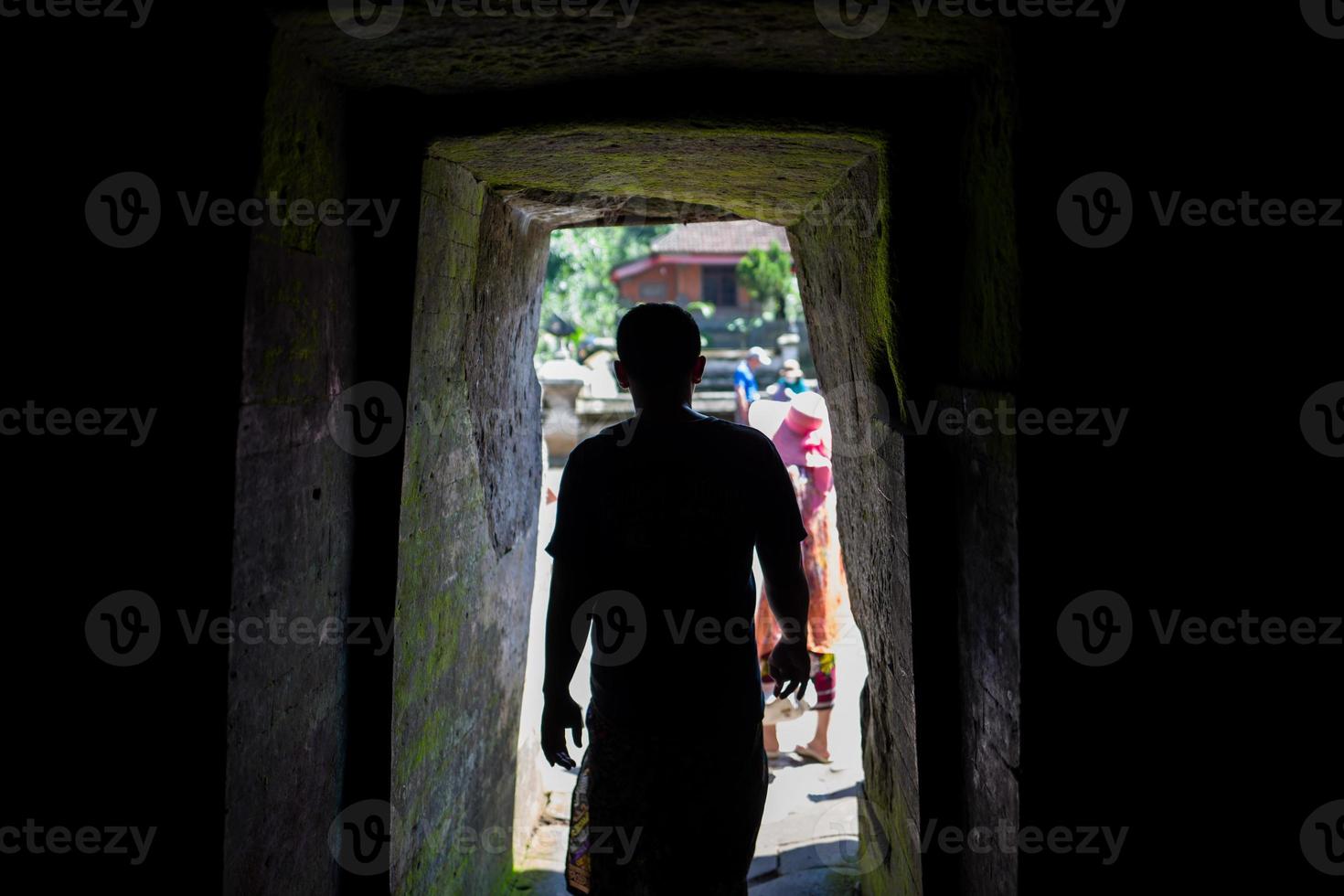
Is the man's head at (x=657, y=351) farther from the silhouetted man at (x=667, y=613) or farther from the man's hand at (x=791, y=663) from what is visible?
the man's hand at (x=791, y=663)

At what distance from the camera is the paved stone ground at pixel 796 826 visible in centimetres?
366

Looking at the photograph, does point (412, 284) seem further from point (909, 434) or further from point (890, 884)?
point (890, 884)

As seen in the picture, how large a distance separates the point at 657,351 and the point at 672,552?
51 centimetres

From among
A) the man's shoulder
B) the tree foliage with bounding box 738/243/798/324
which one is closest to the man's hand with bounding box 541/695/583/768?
the man's shoulder

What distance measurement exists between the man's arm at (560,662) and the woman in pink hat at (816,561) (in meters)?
2.49

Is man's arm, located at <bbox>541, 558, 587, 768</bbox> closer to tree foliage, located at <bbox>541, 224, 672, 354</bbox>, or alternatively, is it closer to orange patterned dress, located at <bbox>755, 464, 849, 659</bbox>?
orange patterned dress, located at <bbox>755, 464, 849, 659</bbox>

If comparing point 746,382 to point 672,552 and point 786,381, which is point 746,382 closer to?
point 786,381

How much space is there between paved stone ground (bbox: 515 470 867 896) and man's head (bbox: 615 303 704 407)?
102 cm

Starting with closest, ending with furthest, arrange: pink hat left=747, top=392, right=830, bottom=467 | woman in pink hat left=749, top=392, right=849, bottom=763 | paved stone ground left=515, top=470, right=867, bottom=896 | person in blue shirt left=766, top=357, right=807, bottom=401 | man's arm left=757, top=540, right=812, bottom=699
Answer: man's arm left=757, top=540, right=812, bottom=699 < paved stone ground left=515, top=470, right=867, bottom=896 < woman in pink hat left=749, top=392, right=849, bottom=763 < pink hat left=747, top=392, right=830, bottom=467 < person in blue shirt left=766, top=357, right=807, bottom=401

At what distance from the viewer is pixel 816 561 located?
16.3ft

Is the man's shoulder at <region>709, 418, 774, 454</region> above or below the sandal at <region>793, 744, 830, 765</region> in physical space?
above

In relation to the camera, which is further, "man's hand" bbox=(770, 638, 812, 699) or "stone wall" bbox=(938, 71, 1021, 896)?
"man's hand" bbox=(770, 638, 812, 699)

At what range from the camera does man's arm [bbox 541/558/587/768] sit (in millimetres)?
2516

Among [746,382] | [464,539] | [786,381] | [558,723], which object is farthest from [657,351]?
[746,382]
